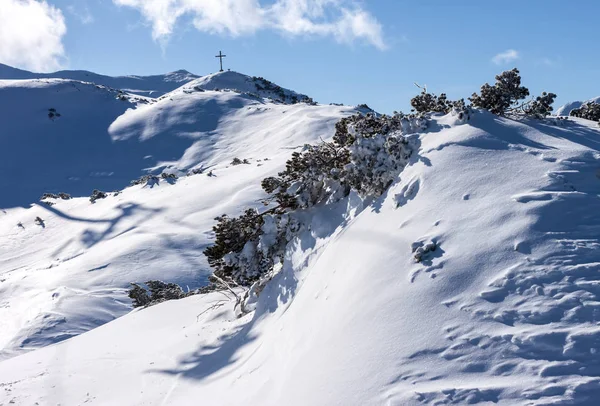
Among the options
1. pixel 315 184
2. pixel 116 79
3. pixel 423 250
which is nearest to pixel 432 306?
pixel 423 250

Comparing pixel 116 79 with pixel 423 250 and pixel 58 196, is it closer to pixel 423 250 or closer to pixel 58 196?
pixel 58 196

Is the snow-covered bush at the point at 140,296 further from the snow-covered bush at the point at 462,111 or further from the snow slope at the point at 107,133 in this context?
the snow slope at the point at 107,133

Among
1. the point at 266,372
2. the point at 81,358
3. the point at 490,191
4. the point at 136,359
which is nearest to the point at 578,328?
the point at 490,191

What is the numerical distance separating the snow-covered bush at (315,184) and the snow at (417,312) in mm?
303

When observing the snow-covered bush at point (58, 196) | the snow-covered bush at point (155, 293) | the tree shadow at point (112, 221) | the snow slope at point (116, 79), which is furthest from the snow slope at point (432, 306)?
the snow slope at point (116, 79)

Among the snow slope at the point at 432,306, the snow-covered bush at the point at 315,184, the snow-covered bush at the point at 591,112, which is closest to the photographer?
the snow slope at the point at 432,306

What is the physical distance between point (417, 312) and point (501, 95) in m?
5.73

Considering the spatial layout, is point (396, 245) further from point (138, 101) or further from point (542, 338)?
point (138, 101)

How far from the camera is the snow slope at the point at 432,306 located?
392cm

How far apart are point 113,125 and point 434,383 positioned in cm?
4757

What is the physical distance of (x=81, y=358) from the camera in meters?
9.77

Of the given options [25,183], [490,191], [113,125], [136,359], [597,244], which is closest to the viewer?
[597,244]

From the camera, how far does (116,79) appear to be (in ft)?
300

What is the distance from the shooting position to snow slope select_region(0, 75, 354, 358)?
16.4m
